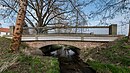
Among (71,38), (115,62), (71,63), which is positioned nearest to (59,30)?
(71,38)

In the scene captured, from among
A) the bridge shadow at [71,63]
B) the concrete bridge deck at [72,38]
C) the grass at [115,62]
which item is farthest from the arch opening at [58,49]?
the grass at [115,62]

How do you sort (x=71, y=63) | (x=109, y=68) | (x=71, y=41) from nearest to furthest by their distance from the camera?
(x=109, y=68), (x=71, y=63), (x=71, y=41)

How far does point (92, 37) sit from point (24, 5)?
8818 millimetres

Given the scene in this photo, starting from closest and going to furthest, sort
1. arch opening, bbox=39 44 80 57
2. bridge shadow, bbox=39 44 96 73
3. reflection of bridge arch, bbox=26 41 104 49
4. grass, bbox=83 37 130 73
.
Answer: grass, bbox=83 37 130 73, bridge shadow, bbox=39 44 96 73, reflection of bridge arch, bbox=26 41 104 49, arch opening, bbox=39 44 80 57

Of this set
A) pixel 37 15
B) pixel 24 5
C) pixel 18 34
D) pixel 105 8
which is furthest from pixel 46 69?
pixel 37 15

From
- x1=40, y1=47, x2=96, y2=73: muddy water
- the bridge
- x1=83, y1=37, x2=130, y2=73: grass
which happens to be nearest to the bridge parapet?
the bridge

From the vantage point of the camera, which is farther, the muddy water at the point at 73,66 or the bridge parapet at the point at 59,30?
the bridge parapet at the point at 59,30

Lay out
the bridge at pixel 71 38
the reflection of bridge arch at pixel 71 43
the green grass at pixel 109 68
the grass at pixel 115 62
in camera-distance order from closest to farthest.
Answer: the green grass at pixel 109 68 → the grass at pixel 115 62 → the bridge at pixel 71 38 → the reflection of bridge arch at pixel 71 43

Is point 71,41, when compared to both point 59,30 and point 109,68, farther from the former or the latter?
point 109,68

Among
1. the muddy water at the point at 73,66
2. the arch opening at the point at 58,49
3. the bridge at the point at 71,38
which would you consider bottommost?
the arch opening at the point at 58,49

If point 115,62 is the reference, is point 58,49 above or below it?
below

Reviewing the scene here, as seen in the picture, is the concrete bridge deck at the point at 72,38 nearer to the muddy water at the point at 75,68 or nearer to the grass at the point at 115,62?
the muddy water at the point at 75,68

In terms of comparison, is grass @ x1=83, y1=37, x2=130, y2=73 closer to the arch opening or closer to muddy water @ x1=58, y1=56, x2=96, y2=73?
muddy water @ x1=58, y1=56, x2=96, y2=73

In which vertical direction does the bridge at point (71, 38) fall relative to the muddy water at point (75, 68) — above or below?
above
